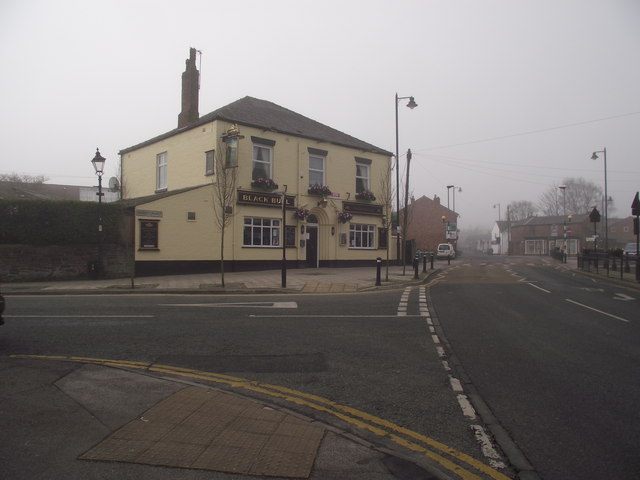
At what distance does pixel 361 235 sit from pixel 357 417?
24.5m

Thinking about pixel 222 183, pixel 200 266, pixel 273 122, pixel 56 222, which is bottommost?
pixel 200 266

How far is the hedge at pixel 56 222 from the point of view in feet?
57.2

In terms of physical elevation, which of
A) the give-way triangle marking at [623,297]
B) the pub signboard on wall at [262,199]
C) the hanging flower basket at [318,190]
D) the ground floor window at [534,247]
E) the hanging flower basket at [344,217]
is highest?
the hanging flower basket at [318,190]

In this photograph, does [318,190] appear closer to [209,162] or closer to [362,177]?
[362,177]

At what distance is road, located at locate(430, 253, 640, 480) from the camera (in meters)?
3.71

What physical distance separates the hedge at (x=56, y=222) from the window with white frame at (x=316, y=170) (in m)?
11.0

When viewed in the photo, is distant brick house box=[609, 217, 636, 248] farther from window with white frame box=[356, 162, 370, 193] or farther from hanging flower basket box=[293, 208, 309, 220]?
hanging flower basket box=[293, 208, 309, 220]

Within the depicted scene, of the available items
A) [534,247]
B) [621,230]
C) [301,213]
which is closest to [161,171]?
[301,213]

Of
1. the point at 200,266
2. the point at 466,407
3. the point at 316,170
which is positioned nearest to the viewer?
the point at 466,407

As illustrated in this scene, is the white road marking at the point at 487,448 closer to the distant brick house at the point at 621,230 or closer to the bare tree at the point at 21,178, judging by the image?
the bare tree at the point at 21,178

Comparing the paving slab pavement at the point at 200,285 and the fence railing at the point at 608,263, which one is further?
the fence railing at the point at 608,263

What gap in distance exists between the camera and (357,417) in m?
4.43

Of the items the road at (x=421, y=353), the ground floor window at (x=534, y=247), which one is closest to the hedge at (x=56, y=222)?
the road at (x=421, y=353)

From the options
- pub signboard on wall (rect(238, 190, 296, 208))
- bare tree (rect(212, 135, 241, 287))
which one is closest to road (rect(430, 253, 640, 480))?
bare tree (rect(212, 135, 241, 287))
